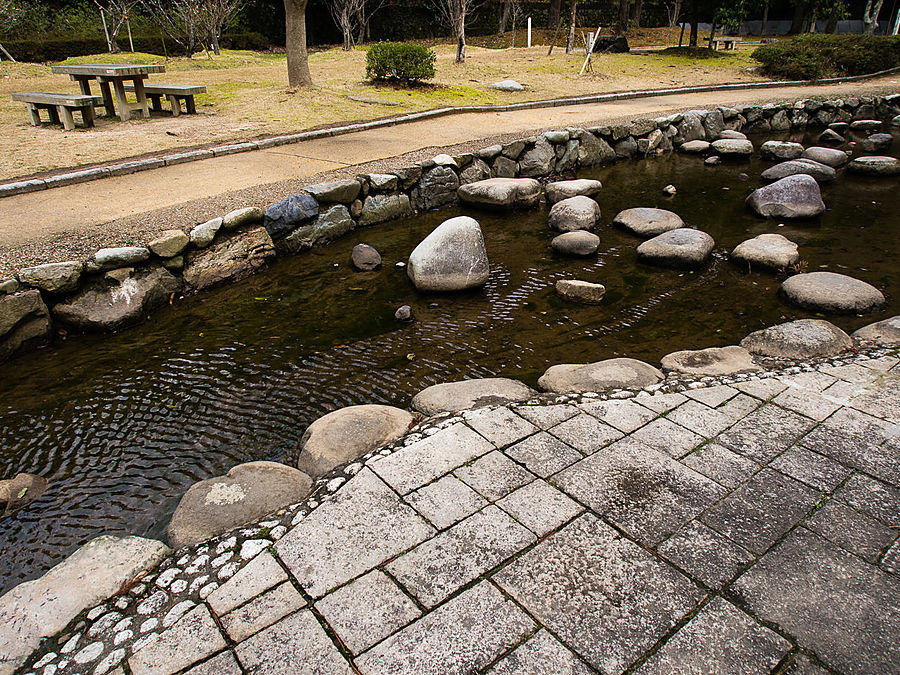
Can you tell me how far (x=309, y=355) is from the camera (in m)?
4.62

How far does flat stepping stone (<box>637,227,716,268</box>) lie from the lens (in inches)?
239

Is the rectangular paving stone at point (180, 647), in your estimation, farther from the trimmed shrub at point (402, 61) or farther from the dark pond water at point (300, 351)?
the trimmed shrub at point (402, 61)

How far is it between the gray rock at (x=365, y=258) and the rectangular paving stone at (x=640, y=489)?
12.1 feet

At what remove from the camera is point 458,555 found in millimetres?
2469

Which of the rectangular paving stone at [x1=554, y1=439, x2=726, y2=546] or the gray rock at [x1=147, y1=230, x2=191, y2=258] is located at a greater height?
the gray rock at [x1=147, y1=230, x2=191, y2=258]

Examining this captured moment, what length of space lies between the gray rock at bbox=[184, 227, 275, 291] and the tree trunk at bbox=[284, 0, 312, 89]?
7.73 m

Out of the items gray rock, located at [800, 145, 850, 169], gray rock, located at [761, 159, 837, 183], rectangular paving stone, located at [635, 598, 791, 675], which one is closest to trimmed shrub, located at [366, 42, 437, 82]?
gray rock, located at [761, 159, 837, 183]

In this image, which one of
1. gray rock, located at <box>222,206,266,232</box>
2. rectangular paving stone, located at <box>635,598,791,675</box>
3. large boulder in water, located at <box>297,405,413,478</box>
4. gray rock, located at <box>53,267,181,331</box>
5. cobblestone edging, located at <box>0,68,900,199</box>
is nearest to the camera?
rectangular paving stone, located at <box>635,598,791,675</box>

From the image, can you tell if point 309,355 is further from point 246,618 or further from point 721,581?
point 721,581

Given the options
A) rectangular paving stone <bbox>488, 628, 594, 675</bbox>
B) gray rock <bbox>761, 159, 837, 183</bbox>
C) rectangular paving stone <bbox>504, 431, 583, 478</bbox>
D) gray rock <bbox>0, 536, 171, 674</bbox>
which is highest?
gray rock <bbox>761, 159, 837, 183</bbox>

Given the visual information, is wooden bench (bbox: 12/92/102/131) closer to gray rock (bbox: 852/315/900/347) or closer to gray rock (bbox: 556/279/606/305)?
gray rock (bbox: 556/279/606/305)

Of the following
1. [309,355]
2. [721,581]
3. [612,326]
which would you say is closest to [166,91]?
[309,355]

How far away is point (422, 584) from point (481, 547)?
312mm

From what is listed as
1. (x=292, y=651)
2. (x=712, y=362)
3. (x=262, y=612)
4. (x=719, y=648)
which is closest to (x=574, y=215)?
(x=712, y=362)
